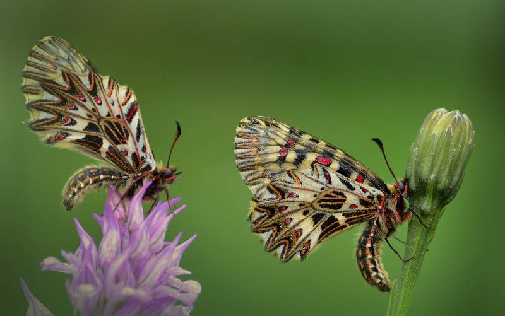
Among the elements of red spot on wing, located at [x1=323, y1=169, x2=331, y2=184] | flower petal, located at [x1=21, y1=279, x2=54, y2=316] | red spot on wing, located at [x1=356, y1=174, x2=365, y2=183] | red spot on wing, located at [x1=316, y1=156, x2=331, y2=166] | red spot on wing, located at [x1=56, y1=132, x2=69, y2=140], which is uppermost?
red spot on wing, located at [x1=316, y1=156, x2=331, y2=166]

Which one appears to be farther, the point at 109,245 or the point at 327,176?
the point at 327,176

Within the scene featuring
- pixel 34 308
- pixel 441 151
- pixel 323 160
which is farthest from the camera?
pixel 323 160

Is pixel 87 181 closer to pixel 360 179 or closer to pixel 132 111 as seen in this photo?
pixel 132 111

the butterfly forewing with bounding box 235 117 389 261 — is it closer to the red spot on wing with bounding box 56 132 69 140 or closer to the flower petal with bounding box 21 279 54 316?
the red spot on wing with bounding box 56 132 69 140

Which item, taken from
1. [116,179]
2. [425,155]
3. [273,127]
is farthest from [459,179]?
[116,179]

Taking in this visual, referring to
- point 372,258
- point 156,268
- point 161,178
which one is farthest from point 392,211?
point 156,268

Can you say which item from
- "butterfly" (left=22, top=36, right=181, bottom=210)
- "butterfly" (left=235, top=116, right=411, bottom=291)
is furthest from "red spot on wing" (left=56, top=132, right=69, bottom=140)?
"butterfly" (left=235, top=116, right=411, bottom=291)

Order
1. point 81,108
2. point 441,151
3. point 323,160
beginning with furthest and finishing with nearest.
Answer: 1. point 323,160
2. point 81,108
3. point 441,151
